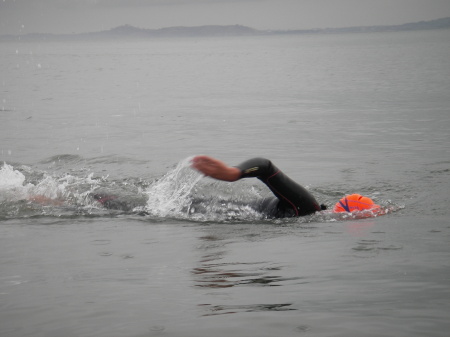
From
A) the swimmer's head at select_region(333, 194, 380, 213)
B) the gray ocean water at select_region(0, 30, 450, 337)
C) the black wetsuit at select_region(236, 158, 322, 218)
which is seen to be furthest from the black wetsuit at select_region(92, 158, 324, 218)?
the swimmer's head at select_region(333, 194, 380, 213)

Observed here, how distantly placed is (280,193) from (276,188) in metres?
0.19

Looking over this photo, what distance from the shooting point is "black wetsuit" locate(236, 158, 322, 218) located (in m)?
7.70

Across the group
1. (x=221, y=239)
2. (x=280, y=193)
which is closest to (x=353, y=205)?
(x=280, y=193)

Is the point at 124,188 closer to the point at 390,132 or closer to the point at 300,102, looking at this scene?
the point at 390,132

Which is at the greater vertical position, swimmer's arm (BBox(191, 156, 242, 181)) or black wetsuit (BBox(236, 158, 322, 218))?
swimmer's arm (BBox(191, 156, 242, 181))

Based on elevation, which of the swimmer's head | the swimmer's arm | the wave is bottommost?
the wave

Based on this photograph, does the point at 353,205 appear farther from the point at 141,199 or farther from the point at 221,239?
the point at 141,199

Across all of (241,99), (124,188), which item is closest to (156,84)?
(241,99)

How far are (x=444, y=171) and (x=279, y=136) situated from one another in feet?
22.5

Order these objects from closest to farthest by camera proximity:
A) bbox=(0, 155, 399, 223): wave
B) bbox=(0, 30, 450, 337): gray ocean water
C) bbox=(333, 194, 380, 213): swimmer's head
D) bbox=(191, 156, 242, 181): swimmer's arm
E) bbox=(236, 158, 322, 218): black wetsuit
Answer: bbox=(0, 30, 450, 337): gray ocean water → bbox=(191, 156, 242, 181): swimmer's arm → bbox=(236, 158, 322, 218): black wetsuit → bbox=(333, 194, 380, 213): swimmer's head → bbox=(0, 155, 399, 223): wave

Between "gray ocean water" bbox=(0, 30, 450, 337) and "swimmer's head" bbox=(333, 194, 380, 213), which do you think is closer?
"gray ocean water" bbox=(0, 30, 450, 337)

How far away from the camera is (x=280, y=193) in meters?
8.34

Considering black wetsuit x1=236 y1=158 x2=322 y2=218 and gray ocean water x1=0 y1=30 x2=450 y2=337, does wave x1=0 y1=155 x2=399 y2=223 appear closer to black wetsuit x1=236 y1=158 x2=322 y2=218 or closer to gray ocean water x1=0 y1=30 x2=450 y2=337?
gray ocean water x1=0 y1=30 x2=450 y2=337

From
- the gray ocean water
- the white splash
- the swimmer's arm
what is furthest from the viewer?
the white splash
